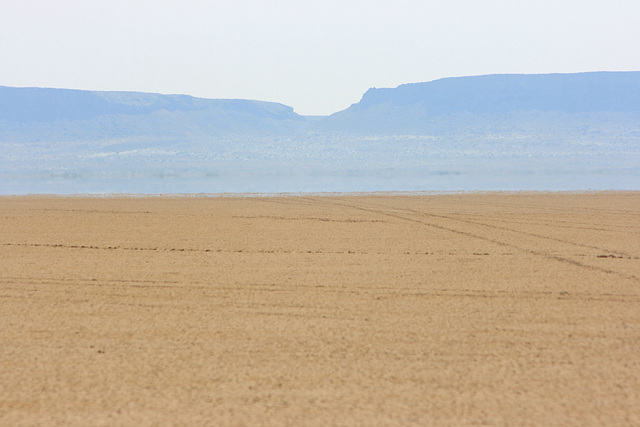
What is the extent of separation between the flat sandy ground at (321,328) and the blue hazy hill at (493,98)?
332 ft

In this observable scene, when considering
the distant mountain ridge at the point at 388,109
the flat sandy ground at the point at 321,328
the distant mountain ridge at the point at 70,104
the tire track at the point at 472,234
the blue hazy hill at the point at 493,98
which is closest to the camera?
the flat sandy ground at the point at 321,328

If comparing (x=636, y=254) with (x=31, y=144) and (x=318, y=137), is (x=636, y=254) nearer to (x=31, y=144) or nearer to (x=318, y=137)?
(x=318, y=137)

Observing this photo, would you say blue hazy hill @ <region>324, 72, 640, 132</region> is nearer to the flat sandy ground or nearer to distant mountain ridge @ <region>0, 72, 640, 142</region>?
distant mountain ridge @ <region>0, 72, 640, 142</region>

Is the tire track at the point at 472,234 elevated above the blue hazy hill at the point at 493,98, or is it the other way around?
the blue hazy hill at the point at 493,98

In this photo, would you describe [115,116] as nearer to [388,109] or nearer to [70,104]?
[70,104]

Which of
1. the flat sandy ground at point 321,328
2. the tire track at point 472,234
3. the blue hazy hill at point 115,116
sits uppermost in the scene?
the blue hazy hill at point 115,116

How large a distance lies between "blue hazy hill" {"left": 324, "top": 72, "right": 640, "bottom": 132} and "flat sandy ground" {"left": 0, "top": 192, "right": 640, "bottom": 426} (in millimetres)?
101093

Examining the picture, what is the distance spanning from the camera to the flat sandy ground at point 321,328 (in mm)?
4480

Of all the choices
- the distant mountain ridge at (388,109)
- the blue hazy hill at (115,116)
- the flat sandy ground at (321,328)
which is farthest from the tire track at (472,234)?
the blue hazy hill at (115,116)

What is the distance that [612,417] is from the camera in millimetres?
4270

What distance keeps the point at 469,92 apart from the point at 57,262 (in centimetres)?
12079

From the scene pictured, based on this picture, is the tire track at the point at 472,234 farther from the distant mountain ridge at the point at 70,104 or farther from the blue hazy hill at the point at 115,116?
the distant mountain ridge at the point at 70,104

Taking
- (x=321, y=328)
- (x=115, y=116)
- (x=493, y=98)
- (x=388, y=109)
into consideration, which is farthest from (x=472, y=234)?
(x=115, y=116)

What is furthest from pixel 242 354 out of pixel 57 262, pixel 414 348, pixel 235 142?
pixel 235 142
